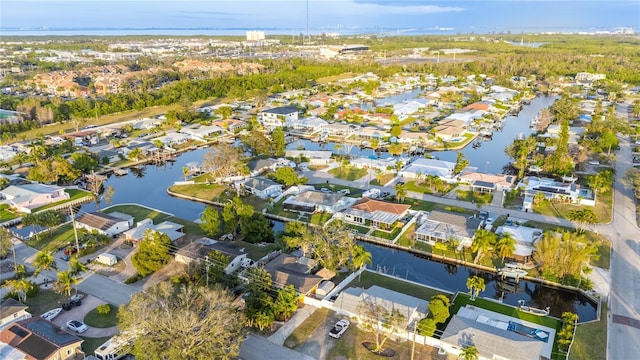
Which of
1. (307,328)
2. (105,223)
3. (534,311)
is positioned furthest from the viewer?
(105,223)

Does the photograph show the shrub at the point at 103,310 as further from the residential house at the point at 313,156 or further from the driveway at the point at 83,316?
the residential house at the point at 313,156

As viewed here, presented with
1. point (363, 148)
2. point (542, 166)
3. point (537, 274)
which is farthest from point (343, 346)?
point (363, 148)

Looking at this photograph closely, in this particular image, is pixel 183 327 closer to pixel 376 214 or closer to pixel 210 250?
pixel 210 250

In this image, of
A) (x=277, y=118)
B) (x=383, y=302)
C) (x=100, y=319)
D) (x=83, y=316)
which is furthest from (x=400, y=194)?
(x=277, y=118)

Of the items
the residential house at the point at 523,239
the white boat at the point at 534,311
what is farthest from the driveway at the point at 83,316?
the residential house at the point at 523,239

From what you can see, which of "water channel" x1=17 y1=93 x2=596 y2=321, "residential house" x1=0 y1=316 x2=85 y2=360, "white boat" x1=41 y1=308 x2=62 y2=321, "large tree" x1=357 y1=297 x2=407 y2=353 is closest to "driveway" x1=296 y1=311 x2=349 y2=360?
"large tree" x1=357 y1=297 x2=407 y2=353

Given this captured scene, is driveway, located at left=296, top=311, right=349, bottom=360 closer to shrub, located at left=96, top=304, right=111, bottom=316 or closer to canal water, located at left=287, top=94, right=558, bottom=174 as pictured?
shrub, located at left=96, top=304, right=111, bottom=316
